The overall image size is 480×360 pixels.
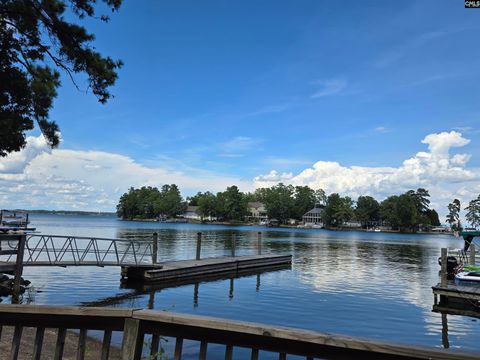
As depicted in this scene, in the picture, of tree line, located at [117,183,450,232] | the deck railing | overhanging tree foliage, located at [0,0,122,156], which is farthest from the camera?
tree line, located at [117,183,450,232]

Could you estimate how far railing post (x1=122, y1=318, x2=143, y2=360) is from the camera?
114 inches

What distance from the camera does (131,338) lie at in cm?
293

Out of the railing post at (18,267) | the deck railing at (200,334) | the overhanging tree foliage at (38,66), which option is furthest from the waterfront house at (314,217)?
the deck railing at (200,334)

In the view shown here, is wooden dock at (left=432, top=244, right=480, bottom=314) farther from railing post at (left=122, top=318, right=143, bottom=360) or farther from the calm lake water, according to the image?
railing post at (left=122, top=318, right=143, bottom=360)

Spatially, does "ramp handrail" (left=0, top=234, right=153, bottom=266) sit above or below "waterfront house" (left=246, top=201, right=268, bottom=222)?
below

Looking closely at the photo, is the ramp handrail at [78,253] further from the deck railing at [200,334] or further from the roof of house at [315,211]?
the roof of house at [315,211]

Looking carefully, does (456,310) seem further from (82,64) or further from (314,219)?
(314,219)

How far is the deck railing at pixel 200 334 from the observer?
8.31 feet

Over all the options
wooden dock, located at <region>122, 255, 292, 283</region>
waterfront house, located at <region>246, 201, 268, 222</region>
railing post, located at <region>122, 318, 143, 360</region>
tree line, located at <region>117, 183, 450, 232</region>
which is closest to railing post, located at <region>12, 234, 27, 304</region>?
wooden dock, located at <region>122, 255, 292, 283</region>

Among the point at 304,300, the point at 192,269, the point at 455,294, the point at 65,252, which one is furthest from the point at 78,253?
the point at 455,294

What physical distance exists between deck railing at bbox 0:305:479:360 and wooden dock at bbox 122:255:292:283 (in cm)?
1833

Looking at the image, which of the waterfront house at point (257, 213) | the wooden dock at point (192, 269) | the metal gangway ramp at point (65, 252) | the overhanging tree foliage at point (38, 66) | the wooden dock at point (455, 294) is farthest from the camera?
the waterfront house at point (257, 213)

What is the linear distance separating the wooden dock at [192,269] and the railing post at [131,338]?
1860 centimetres

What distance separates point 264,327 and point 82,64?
8675mm
